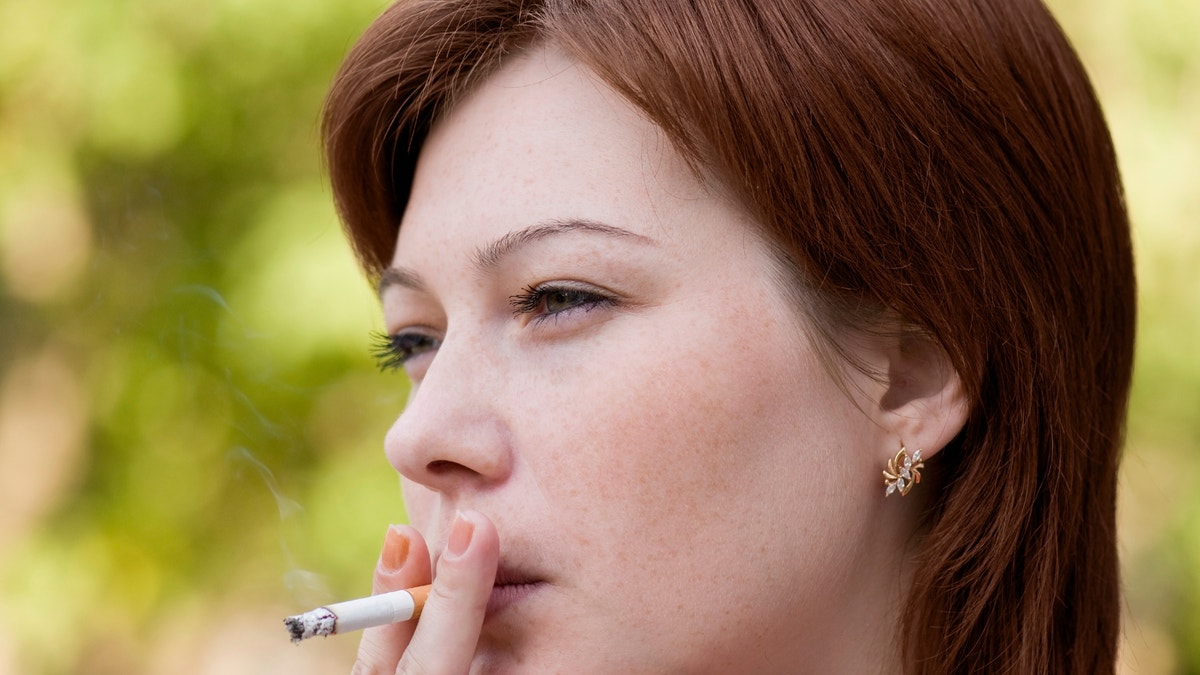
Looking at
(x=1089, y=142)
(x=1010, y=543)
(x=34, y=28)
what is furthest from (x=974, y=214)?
(x=34, y=28)

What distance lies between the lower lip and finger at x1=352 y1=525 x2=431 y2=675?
0.42 ft

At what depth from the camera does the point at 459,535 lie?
160cm

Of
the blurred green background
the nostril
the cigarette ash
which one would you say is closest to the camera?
the cigarette ash

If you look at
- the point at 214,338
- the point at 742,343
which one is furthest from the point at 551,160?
the point at 214,338

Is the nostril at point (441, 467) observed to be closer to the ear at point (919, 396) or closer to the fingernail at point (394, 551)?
the fingernail at point (394, 551)

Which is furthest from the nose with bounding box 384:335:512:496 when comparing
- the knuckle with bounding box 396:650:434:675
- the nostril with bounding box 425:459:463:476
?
the knuckle with bounding box 396:650:434:675

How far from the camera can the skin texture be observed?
161 cm

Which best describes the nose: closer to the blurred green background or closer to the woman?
the woman

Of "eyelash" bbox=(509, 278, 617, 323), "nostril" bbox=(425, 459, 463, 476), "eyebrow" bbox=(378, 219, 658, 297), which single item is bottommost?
"nostril" bbox=(425, 459, 463, 476)

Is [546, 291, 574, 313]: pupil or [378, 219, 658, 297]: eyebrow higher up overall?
[378, 219, 658, 297]: eyebrow

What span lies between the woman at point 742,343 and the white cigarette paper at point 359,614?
4 centimetres

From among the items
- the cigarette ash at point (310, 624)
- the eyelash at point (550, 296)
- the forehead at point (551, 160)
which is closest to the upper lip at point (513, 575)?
the cigarette ash at point (310, 624)

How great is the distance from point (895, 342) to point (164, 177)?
10.4 feet

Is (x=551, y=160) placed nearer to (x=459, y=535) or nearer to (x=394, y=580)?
(x=459, y=535)
